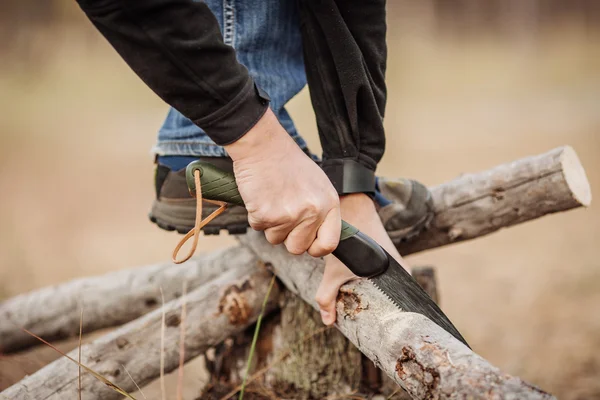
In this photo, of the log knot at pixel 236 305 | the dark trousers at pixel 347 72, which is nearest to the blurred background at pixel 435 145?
the log knot at pixel 236 305

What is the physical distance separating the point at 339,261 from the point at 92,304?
39.3 inches

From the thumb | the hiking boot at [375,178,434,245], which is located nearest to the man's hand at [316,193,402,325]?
the thumb

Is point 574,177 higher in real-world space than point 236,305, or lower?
higher

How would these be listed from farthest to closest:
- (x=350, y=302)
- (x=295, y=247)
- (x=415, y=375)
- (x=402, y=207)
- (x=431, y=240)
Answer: (x=431, y=240), (x=402, y=207), (x=350, y=302), (x=295, y=247), (x=415, y=375)

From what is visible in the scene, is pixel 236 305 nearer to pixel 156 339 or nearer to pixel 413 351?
pixel 156 339

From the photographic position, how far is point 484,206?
1464 mm

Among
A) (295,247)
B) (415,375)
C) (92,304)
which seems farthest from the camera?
(92,304)

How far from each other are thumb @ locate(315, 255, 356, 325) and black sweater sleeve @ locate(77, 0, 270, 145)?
361 millimetres

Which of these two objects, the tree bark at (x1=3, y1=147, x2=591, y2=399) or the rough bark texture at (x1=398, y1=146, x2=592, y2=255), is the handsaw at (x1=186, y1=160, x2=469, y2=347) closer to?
the tree bark at (x1=3, y1=147, x2=591, y2=399)

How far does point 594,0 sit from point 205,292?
10.6 metres

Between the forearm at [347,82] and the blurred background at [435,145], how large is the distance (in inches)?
33.0

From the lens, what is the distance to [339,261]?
3.73 ft

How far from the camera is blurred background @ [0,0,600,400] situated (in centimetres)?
273

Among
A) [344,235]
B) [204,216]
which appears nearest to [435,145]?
[204,216]
